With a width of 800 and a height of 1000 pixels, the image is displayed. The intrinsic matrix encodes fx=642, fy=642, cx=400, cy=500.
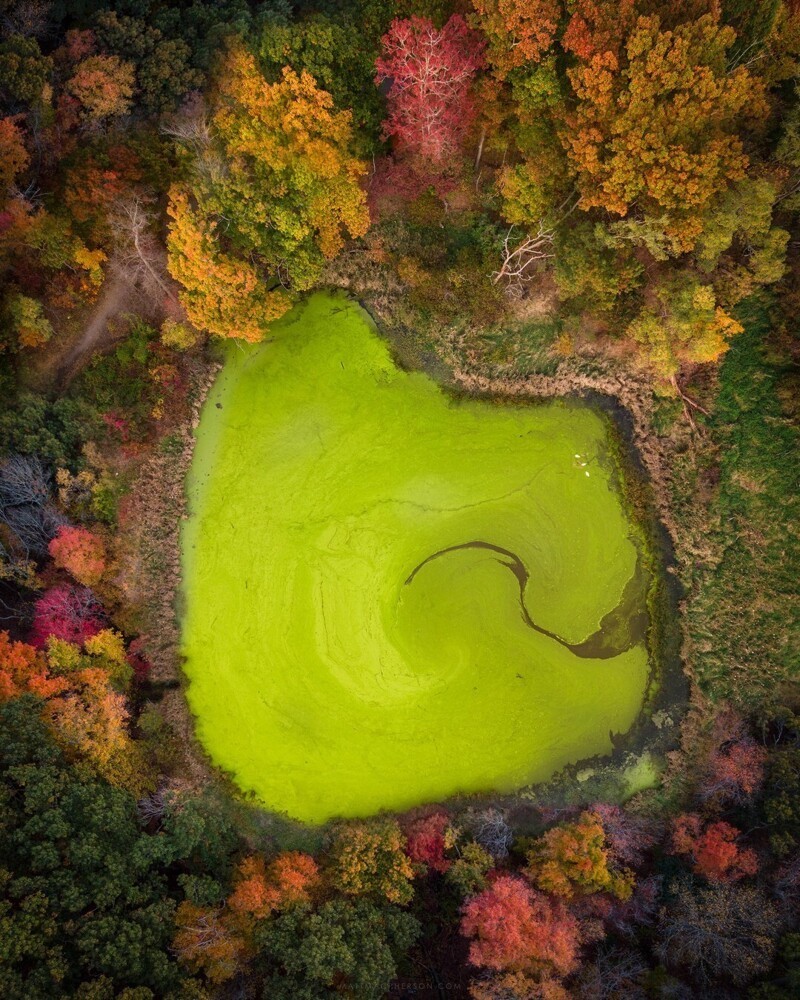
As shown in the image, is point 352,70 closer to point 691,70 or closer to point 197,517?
point 691,70

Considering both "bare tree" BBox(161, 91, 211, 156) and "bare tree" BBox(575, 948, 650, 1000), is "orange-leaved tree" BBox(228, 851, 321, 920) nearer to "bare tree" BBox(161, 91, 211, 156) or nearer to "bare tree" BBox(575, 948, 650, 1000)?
"bare tree" BBox(575, 948, 650, 1000)

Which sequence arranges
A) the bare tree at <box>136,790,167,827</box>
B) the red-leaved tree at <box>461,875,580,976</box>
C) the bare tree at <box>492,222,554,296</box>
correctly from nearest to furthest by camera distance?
the red-leaved tree at <box>461,875,580,976</box> → the bare tree at <box>136,790,167,827</box> → the bare tree at <box>492,222,554,296</box>

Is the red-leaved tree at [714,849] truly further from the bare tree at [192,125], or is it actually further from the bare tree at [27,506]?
the bare tree at [192,125]

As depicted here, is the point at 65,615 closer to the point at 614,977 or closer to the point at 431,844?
the point at 431,844

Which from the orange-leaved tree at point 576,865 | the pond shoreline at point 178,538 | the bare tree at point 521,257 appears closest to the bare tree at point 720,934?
the orange-leaved tree at point 576,865

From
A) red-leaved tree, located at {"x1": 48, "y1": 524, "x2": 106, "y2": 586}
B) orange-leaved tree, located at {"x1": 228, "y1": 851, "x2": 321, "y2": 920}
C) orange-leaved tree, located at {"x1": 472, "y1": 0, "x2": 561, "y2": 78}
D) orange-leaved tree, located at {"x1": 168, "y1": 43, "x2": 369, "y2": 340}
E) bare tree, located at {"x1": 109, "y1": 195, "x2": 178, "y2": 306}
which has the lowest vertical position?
orange-leaved tree, located at {"x1": 228, "y1": 851, "x2": 321, "y2": 920}

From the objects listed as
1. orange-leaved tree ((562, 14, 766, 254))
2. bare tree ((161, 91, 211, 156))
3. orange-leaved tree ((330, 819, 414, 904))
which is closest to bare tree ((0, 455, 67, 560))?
bare tree ((161, 91, 211, 156))
